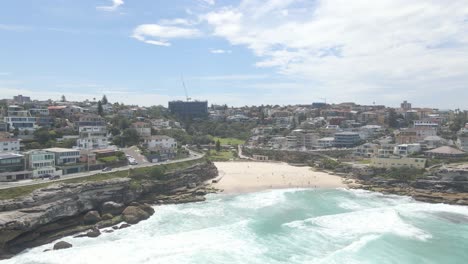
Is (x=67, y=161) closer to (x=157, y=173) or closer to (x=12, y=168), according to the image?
(x=12, y=168)

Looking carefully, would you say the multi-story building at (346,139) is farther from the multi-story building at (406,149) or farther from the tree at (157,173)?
the tree at (157,173)

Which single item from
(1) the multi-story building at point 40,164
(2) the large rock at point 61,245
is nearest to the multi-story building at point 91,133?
(1) the multi-story building at point 40,164

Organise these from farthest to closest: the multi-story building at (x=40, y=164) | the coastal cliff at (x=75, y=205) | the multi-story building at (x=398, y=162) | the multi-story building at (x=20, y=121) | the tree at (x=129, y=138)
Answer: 1. the tree at (x=129, y=138)
2. the multi-story building at (x=20, y=121)
3. the multi-story building at (x=398, y=162)
4. the multi-story building at (x=40, y=164)
5. the coastal cliff at (x=75, y=205)

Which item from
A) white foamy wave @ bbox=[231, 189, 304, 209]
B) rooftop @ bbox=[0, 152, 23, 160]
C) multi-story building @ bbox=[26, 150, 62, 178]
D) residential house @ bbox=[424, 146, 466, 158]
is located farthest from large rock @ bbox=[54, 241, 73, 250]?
residential house @ bbox=[424, 146, 466, 158]

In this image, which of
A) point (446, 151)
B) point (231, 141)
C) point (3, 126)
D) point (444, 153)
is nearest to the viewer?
point (3, 126)

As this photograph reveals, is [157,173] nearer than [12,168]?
No

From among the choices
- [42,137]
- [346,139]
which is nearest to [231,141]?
[346,139]
